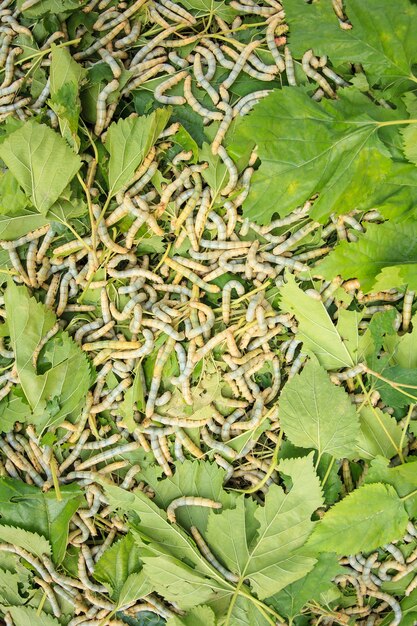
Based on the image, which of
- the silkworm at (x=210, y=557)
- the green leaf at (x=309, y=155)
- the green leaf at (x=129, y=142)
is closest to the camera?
the green leaf at (x=309, y=155)

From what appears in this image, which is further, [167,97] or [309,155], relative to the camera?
[167,97]

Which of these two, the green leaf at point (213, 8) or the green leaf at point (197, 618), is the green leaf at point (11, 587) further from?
the green leaf at point (213, 8)

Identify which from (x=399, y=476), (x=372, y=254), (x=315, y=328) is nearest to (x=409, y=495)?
(x=399, y=476)

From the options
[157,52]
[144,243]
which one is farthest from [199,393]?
[157,52]

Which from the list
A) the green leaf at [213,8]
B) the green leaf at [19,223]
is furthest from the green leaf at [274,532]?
the green leaf at [213,8]

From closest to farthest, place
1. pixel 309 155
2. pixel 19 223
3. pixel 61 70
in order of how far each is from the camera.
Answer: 1. pixel 309 155
2. pixel 61 70
3. pixel 19 223

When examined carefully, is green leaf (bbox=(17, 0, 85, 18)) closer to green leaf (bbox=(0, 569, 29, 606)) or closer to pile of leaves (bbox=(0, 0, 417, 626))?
pile of leaves (bbox=(0, 0, 417, 626))

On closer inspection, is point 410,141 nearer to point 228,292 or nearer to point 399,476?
point 228,292
